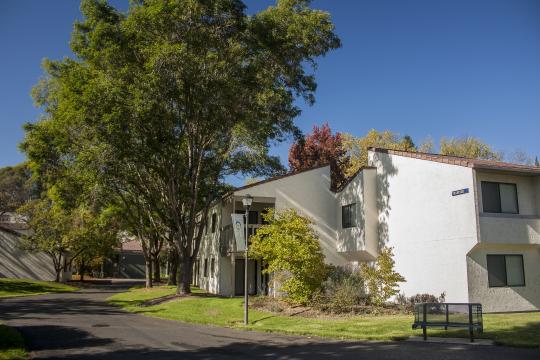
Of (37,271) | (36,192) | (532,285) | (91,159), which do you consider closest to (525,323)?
(532,285)

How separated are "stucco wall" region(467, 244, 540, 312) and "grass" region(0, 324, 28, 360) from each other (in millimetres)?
17252

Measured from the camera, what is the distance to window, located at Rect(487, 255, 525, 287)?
21391 mm

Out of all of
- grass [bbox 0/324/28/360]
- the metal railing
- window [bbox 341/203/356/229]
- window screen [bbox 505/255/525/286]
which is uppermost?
window [bbox 341/203/356/229]

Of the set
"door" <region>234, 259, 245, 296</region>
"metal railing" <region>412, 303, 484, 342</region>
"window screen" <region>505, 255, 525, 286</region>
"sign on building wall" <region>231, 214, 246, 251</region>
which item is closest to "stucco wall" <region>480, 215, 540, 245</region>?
"window screen" <region>505, 255, 525, 286</region>

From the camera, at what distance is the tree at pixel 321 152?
155 feet

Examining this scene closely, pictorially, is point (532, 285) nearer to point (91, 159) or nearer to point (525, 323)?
point (525, 323)

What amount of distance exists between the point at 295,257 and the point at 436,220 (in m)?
7.04

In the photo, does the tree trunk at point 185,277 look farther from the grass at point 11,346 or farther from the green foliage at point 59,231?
the green foliage at point 59,231

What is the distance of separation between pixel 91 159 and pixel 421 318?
647 inches

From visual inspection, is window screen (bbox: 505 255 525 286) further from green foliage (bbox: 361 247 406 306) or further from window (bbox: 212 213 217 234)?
window (bbox: 212 213 217 234)

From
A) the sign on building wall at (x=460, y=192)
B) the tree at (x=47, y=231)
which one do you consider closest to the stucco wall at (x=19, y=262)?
the tree at (x=47, y=231)

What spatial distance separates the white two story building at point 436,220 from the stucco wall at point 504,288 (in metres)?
0.04

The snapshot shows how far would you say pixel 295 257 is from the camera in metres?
22.4

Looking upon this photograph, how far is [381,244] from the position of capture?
88.8 ft
